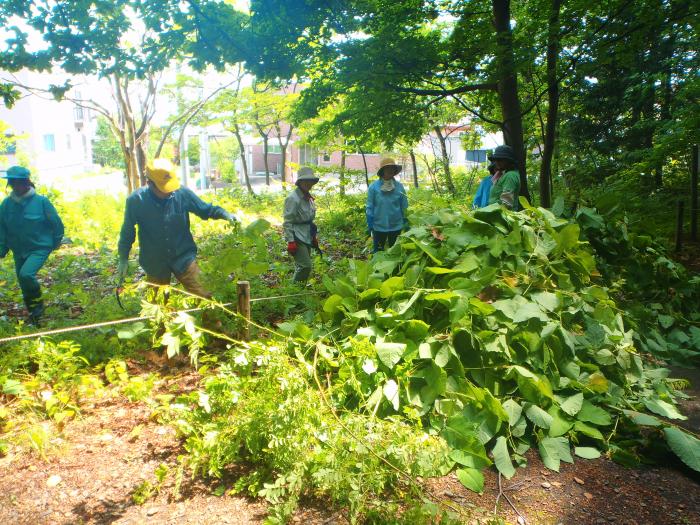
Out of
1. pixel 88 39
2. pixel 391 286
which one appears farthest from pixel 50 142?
pixel 391 286

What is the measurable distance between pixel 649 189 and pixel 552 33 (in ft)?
23.6

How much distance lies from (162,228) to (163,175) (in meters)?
0.49

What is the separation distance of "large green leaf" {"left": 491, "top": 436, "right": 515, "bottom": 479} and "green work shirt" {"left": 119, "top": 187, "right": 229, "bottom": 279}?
10.1 feet

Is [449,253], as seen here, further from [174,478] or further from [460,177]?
[460,177]

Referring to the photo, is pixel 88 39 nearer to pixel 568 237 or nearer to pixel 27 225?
pixel 27 225

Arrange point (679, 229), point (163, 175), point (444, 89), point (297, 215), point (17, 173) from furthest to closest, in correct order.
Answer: point (679, 229)
point (444, 89)
point (297, 215)
point (17, 173)
point (163, 175)

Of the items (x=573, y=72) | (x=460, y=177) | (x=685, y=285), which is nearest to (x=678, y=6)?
(x=573, y=72)

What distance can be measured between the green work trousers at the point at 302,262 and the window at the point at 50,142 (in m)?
41.5

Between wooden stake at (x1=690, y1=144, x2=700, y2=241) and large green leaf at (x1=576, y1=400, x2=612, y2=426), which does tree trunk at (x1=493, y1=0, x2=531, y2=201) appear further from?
large green leaf at (x1=576, y1=400, x2=612, y2=426)

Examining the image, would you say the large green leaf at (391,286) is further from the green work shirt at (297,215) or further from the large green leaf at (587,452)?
the green work shirt at (297,215)

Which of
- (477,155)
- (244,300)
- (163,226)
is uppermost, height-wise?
(477,155)

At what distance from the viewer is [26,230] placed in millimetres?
5535

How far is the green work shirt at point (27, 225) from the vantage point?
5512mm

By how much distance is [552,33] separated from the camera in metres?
6.48
